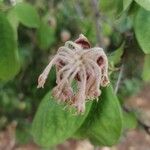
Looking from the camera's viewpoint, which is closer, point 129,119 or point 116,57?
point 116,57

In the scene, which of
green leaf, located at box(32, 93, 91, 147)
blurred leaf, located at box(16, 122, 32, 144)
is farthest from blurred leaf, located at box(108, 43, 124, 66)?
blurred leaf, located at box(16, 122, 32, 144)

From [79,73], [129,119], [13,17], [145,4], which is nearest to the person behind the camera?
[79,73]

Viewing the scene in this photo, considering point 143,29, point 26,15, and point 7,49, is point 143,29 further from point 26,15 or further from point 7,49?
point 26,15

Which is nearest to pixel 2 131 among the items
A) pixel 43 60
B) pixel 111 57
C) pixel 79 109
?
pixel 43 60

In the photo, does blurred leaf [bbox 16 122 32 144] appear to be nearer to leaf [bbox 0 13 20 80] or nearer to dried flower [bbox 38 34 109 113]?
leaf [bbox 0 13 20 80]

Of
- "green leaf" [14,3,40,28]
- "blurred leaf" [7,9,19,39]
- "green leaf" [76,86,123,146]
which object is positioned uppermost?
"green leaf" [76,86,123,146]

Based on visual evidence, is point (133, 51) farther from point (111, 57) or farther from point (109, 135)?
point (109, 135)

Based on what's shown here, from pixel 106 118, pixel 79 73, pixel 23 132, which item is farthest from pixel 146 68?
pixel 23 132
